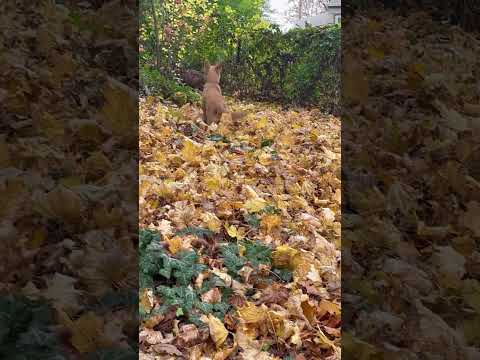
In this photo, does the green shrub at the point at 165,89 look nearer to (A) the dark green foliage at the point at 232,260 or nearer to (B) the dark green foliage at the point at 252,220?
(B) the dark green foliage at the point at 252,220

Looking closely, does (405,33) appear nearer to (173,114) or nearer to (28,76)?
(173,114)

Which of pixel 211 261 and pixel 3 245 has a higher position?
pixel 3 245

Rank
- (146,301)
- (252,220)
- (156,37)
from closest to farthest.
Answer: (146,301), (252,220), (156,37)

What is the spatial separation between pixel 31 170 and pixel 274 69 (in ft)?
16.6

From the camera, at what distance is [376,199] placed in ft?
6.10

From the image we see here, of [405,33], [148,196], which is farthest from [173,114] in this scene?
[148,196]

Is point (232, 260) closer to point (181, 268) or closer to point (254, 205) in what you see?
point (181, 268)

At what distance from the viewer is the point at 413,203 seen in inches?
71.4

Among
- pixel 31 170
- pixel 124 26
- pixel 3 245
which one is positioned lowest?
pixel 3 245

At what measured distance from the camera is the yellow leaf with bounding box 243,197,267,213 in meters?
2.12

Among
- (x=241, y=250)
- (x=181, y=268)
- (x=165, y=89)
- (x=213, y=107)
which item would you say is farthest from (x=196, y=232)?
(x=165, y=89)

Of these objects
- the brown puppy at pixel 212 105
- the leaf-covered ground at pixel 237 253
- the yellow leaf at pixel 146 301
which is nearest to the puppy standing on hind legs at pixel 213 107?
the brown puppy at pixel 212 105

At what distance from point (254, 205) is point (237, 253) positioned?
17.2 inches

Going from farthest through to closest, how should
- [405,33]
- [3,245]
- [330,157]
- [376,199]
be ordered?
[405,33] → [330,157] → [376,199] → [3,245]
